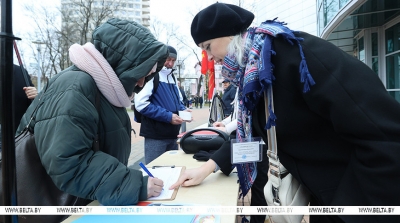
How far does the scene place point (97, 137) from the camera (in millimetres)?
1138

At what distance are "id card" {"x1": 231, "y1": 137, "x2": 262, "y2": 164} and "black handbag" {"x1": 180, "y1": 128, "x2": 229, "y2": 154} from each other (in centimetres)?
56

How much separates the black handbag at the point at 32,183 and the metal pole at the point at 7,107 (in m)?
0.28

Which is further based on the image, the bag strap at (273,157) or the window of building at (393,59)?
the window of building at (393,59)

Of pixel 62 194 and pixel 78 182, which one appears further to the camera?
pixel 62 194

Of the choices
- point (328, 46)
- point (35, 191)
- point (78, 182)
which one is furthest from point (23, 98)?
point (328, 46)

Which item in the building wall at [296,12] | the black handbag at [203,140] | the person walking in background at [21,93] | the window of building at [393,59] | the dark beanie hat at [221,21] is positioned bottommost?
the black handbag at [203,140]

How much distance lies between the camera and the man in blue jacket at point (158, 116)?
282cm

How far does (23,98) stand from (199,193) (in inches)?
89.6

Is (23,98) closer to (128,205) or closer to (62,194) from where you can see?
(62,194)

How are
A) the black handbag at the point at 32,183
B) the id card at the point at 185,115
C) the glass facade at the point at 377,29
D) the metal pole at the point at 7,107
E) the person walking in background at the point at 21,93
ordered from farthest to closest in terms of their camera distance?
1. the glass facade at the point at 377,29
2. the id card at the point at 185,115
3. the person walking in background at the point at 21,93
4. the black handbag at the point at 32,183
5. the metal pole at the point at 7,107

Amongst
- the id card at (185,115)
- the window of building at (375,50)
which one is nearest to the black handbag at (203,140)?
the id card at (185,115)

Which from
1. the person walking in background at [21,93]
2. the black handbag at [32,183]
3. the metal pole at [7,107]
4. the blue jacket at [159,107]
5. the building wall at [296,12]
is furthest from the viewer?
the building wall at [296,12]

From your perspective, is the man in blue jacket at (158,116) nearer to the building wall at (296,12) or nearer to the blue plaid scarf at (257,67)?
the blue plaid scarf at (257,67)

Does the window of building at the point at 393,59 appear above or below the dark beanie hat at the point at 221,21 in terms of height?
above
